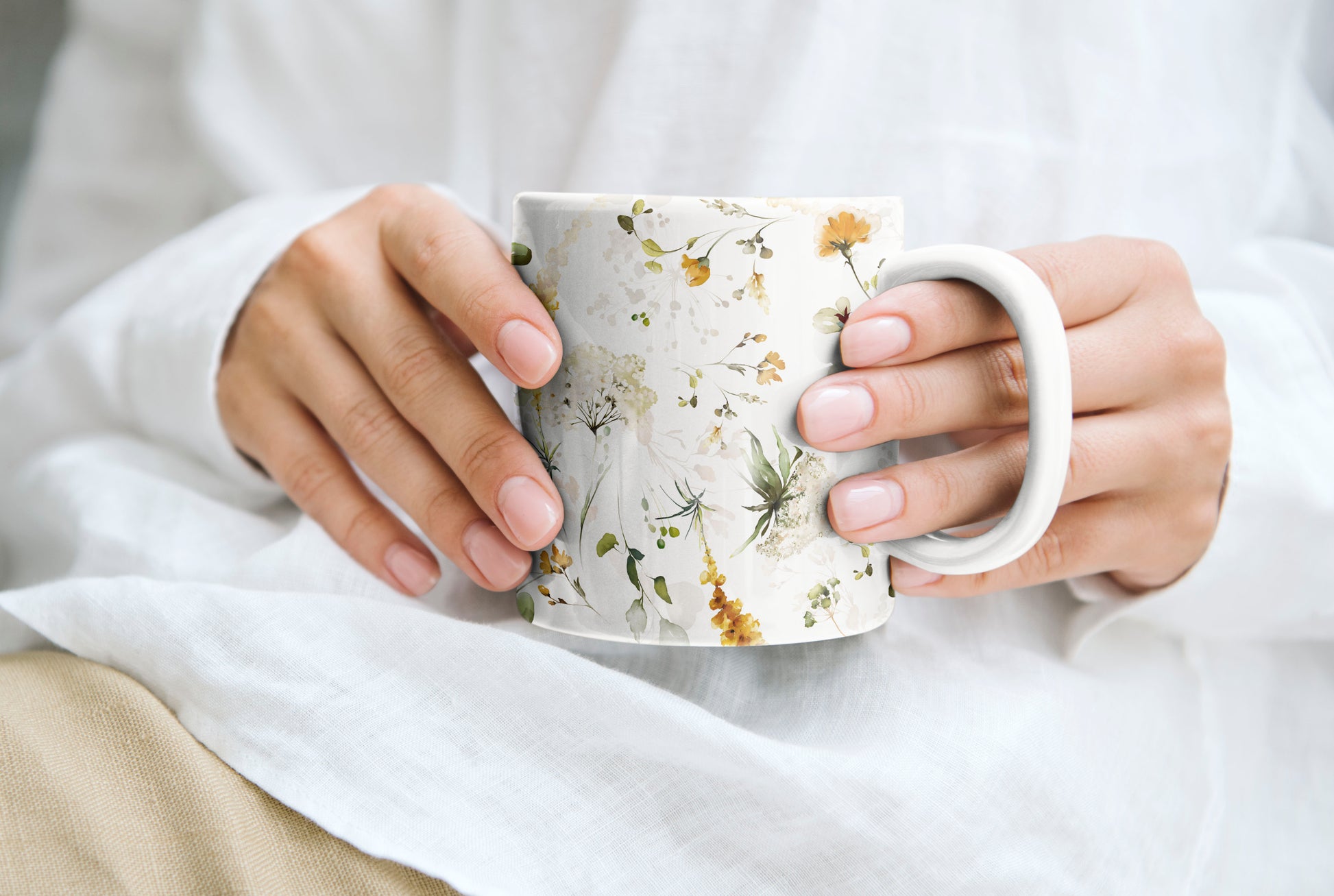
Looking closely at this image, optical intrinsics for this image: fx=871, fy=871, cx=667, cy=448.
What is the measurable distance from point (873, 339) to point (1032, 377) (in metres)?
0.08

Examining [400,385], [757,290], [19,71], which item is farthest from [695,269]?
[19,71]

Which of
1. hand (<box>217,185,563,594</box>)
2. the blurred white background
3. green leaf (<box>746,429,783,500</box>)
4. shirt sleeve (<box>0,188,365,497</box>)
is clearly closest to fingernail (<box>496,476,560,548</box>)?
hand (<box>217,185,563,594</box>)

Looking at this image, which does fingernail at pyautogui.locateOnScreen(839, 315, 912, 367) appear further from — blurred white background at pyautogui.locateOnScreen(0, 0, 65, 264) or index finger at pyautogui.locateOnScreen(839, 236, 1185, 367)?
blurred white background at pyautogui.locateOnScreen(0, 0, 65, 264)

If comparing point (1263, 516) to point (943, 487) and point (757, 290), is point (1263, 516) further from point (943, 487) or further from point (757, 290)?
point (757, 290)

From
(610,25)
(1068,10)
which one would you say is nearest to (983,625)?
(1068,10)

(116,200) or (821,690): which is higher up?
(116,200)

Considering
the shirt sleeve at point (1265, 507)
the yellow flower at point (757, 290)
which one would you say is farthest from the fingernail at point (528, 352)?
the shirt sleeve at point (1265, 507)

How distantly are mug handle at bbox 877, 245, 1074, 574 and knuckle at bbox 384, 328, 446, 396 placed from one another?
0.98 ft

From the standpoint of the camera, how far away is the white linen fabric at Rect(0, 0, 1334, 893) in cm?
47

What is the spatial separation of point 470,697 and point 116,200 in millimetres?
857

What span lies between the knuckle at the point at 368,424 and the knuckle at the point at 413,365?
3 cm

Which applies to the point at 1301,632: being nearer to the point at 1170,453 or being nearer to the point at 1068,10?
the point at 1170,453

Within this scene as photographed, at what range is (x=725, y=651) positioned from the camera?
0.58 m

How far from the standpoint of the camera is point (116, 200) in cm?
101
